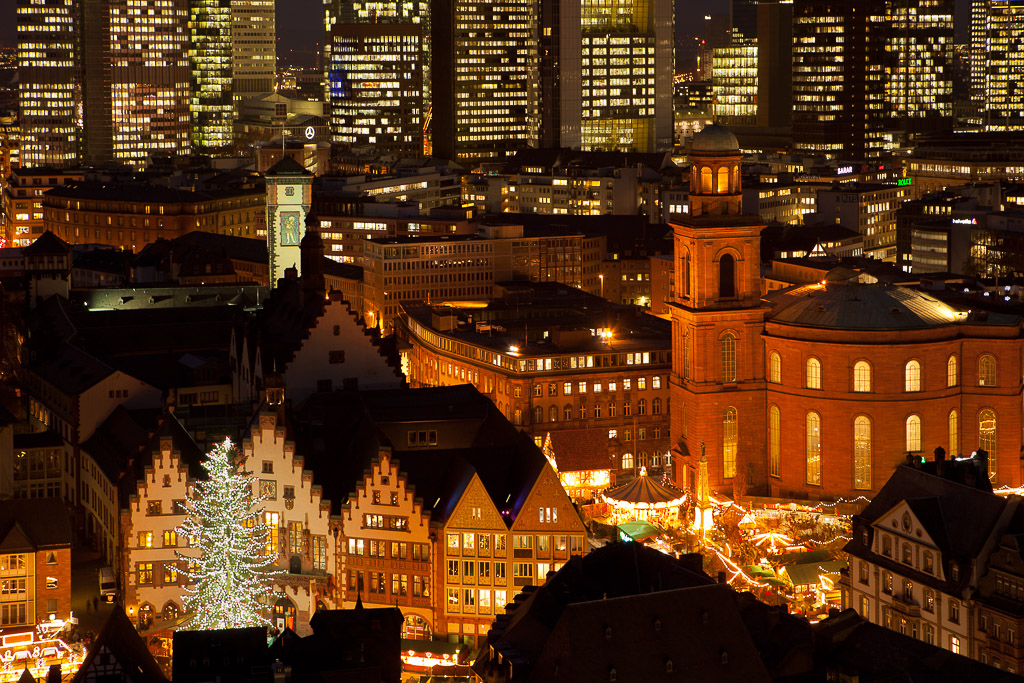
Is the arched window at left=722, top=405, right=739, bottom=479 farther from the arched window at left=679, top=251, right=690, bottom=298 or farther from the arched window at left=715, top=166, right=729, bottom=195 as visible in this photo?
the arched window at left=715, top=166, right=729, bottom=195

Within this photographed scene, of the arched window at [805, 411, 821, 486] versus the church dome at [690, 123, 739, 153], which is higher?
the church dome at [690, 123, 739, 153]

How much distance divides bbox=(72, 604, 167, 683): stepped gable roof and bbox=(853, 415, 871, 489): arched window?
227ft

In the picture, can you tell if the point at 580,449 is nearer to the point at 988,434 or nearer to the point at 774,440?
the point at 774,440

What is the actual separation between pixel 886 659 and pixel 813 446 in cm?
6030

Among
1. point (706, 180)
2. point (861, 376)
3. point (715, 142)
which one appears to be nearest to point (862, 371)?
point (861, 376)

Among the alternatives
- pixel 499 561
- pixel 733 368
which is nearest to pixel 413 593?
pixel 499 561

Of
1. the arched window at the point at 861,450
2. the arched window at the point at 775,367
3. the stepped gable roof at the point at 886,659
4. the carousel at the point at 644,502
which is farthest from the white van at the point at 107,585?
the arched window at the point at 861,450

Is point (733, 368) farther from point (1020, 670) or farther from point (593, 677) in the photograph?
point (593, 677)

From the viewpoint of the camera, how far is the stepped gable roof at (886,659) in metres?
93.2

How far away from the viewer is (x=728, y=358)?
157 m

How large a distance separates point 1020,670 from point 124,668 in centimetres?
4592

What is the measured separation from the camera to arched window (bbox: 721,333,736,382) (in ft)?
515

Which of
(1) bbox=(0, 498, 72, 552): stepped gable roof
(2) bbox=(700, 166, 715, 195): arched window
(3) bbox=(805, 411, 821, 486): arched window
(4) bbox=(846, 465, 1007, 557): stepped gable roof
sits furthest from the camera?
(2) bbox=(700, 166, 715, 195): arched window

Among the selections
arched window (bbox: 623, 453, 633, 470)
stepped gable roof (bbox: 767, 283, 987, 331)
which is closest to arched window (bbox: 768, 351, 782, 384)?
stepped gable roof (bbox: 767, 283, 987, 331)
